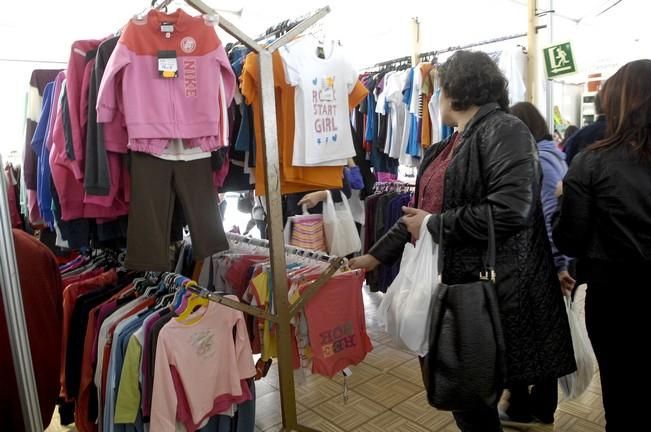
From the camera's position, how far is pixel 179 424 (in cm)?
199

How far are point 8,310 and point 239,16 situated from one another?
5848mm

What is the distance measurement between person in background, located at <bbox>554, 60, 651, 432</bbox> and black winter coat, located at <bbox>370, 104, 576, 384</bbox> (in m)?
0.15

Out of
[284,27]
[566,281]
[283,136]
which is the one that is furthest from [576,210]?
[284,27]

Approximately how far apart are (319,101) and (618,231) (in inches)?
53.6

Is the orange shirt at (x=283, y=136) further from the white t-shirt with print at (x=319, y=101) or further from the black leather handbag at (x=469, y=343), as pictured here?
the black leather handbag at (x=469, y=343)

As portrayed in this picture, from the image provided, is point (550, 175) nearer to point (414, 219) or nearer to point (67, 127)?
point (414, 219)

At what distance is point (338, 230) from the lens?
3320 mm

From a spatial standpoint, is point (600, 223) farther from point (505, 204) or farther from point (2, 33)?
point (2, 33)

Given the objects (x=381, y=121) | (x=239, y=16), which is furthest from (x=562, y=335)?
(x=239, y=16)

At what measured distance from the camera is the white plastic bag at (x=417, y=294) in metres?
1.57

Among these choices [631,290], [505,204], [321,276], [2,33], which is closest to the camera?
[505,204]

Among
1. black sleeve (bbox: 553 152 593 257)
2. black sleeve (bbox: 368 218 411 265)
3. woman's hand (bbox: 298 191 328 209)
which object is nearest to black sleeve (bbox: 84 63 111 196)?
black sleeve (bbox: 368 218 411 265)

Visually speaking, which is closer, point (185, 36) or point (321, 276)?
point (185, 36)

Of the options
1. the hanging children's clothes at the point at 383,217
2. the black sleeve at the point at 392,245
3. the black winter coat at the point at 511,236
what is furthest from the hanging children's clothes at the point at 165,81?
the hanging children's clothes at the point at 383,217
